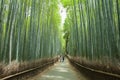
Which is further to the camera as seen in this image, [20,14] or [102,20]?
[20,14]

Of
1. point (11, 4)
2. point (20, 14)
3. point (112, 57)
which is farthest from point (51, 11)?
point (112, 57)

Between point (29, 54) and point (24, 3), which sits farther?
point (29, 54)

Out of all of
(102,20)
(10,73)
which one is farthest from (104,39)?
(10,73)

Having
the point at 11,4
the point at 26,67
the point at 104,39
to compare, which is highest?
the point at 11,4

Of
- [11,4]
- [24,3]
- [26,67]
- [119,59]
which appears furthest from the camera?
[24,3]

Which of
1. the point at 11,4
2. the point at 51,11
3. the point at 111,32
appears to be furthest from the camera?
the point at 51,11

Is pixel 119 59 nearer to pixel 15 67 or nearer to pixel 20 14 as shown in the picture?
pixel 15 67

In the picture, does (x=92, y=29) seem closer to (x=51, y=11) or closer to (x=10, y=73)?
(x=10, y=73)

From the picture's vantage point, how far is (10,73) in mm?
6480

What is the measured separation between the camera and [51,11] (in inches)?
790

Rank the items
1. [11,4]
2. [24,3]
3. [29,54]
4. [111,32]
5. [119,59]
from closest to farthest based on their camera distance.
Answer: [119,59]
[111,32]
[11,4]
[24,3]
[29,54]

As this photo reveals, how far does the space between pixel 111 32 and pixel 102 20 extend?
1538mm

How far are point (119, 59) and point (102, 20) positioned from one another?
247 cm

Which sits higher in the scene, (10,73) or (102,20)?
(102,20)
